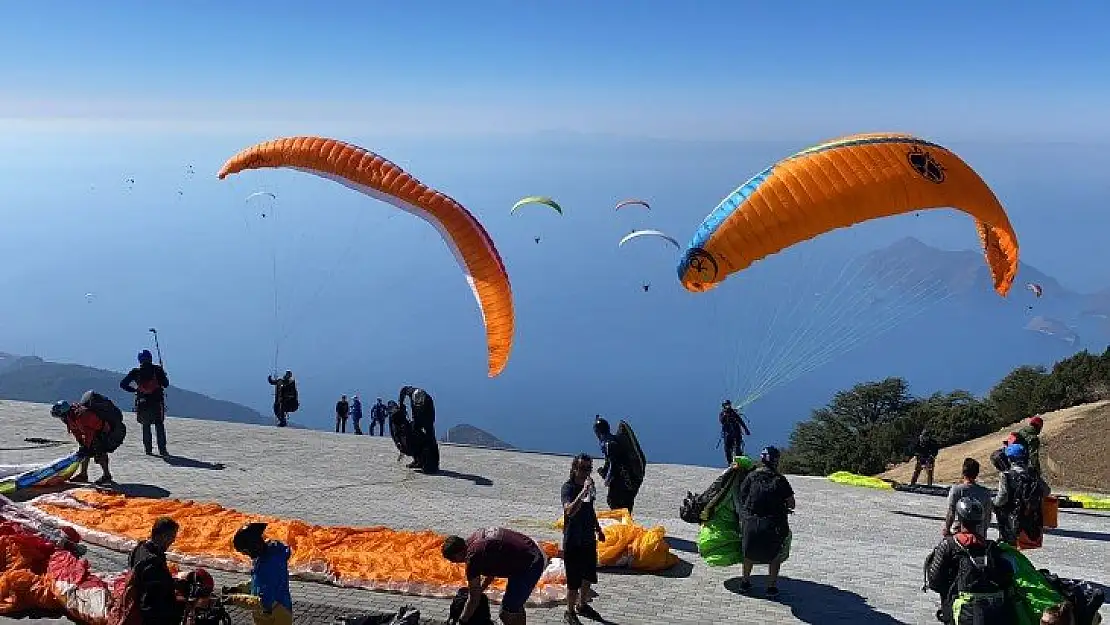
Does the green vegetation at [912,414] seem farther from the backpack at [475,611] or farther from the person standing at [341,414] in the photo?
the backpack at [475,611]

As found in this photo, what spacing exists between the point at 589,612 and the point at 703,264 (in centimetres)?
511

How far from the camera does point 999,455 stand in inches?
467

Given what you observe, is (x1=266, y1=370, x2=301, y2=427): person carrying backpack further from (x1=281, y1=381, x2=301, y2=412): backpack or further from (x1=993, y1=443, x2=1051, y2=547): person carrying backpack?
(x1=993, y1=443, x2=1051, y2=547): person carrying backpack

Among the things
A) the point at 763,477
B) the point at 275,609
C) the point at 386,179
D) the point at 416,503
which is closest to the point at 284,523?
the point at 416,503

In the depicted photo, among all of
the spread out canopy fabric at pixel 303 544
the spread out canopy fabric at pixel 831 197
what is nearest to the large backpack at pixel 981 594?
the spread out canopy fabric at pixel 303 544

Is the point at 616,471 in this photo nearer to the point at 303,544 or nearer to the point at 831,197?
the point at 303,544

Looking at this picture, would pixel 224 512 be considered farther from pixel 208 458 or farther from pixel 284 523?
pixel 208 458

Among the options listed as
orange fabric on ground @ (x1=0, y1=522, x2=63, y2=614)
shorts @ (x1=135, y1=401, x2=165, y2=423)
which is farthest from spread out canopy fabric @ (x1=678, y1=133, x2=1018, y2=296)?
shorts @ (x1=135, y1=401, x2=165, y2=423)

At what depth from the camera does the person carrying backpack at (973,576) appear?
6879 millimetres

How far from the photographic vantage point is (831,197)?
11750 mm

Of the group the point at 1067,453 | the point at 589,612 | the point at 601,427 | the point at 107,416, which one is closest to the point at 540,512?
the point at 601,427

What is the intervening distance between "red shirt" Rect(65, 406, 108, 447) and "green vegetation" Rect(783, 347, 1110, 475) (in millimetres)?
20620

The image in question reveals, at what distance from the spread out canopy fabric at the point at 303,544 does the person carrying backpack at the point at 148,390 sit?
3.71 meters

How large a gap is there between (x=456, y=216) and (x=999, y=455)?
28.8ft
